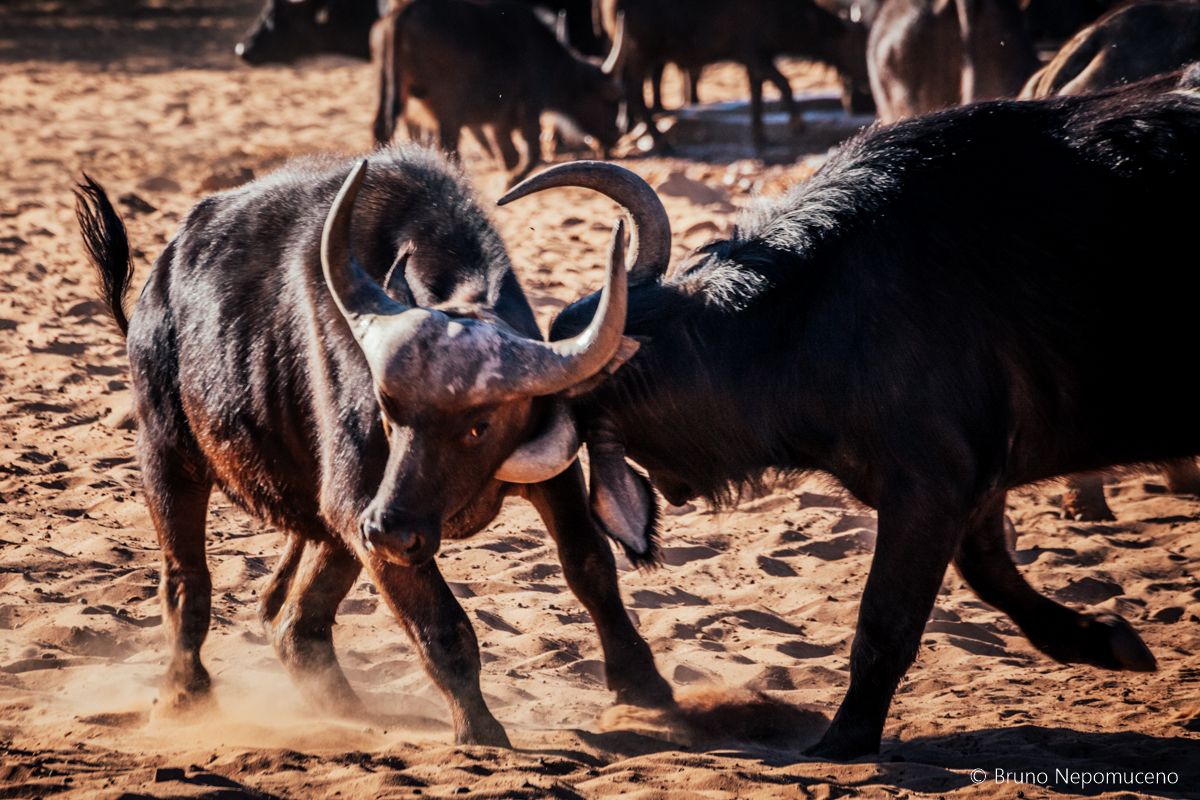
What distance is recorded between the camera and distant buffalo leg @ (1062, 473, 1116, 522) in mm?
6406

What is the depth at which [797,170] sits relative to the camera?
12023mm

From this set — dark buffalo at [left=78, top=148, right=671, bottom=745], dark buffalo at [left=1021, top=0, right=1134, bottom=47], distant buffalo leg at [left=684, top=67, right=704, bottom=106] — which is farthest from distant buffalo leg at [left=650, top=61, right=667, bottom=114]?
dark buffalo at [left=78, top=148, right=671, bottom=745]

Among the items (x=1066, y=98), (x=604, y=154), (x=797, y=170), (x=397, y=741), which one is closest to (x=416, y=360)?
(x=397, y=741)

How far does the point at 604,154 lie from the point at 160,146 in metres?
4.23

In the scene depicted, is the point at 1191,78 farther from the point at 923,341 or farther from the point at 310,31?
the point at 310,31

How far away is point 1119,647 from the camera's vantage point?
4.83 metres

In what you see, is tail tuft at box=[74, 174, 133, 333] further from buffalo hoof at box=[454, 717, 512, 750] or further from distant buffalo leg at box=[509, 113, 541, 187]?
distant buffalo leg at box=[509, 113, 541, 187]

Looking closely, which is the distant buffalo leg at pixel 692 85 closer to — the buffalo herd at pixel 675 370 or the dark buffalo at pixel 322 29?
the dark buffalo at pixel 322 29

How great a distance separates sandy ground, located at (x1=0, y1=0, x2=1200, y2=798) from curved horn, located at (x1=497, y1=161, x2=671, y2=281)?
0.69 m

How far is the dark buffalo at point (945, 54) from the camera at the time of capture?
35.1 ft

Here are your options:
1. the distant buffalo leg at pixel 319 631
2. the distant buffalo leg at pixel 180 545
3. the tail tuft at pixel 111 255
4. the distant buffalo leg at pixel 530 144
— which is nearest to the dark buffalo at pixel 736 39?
the distant buffalo leg at pixel 530 144

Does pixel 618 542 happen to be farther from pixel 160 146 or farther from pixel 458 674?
pixel 160 146

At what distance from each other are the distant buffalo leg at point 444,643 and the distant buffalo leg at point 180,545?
38.8 inches

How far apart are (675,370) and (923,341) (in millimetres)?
717
